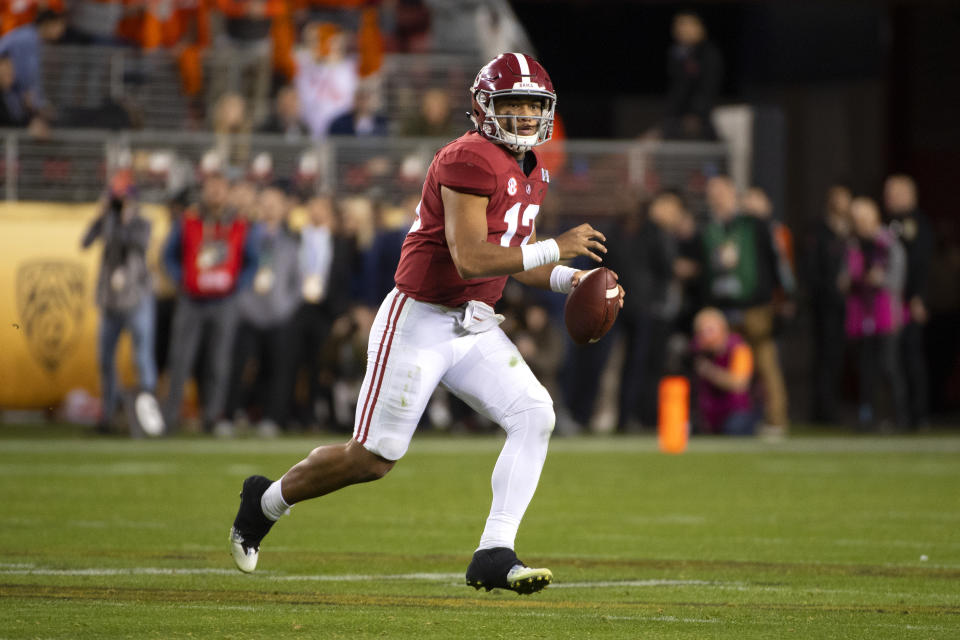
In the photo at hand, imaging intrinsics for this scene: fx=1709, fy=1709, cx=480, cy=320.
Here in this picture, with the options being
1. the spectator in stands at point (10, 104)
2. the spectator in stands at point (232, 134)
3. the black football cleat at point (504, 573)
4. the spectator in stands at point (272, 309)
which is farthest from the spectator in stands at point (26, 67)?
the black football cleat at point (504, 573)

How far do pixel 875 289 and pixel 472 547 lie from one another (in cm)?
878

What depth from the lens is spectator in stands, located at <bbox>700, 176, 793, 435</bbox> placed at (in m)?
14.7

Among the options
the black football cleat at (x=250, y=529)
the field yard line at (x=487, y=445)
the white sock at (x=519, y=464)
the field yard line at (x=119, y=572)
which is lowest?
the field yard line at (x=487, y=445)

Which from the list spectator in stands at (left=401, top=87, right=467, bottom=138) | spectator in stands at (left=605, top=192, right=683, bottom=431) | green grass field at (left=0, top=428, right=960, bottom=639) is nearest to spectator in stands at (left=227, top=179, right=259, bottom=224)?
spectator in stands at (left=401, top=87, right=467, bottom=138)

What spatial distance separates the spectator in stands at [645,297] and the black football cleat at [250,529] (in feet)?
28.8

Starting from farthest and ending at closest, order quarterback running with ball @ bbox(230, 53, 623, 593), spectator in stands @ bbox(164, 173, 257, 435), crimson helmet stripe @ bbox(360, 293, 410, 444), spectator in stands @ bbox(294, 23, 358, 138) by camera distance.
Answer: spectator in stands @ bbox(294, 23, 358, 138), spectator in stands @ bbox(164, 173, 257, 435), crimson helmet stripe @ bbox(360, 293, 410, 444), quarterback running with ball @ bbox(230, 53, 623, 593)

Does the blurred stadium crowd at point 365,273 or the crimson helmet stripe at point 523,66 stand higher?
the crimson helmet stripe at point 523,66

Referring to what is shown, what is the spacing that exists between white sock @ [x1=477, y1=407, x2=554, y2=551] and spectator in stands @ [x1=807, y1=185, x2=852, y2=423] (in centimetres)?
1037

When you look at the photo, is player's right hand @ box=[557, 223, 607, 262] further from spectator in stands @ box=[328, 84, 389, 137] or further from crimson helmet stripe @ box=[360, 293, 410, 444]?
spectator in stands @ box=[328, 84, 389, 137]

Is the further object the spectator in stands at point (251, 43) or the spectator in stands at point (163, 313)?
the spectator in stands at point (251, 43)

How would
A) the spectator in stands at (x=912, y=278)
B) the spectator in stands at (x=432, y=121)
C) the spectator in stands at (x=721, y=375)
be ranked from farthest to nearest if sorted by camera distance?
the spectator in stands at (x=432, y=121) < the spectator in stands at (x=912, y=278) < the spectator in stands at (x=721, y=375)

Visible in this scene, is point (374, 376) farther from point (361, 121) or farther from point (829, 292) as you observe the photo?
point (361, 121)

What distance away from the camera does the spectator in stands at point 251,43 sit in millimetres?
18266

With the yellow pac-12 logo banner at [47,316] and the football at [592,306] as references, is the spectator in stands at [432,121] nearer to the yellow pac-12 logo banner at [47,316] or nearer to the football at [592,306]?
the yellow pac-12 logo banner at [47,316]
